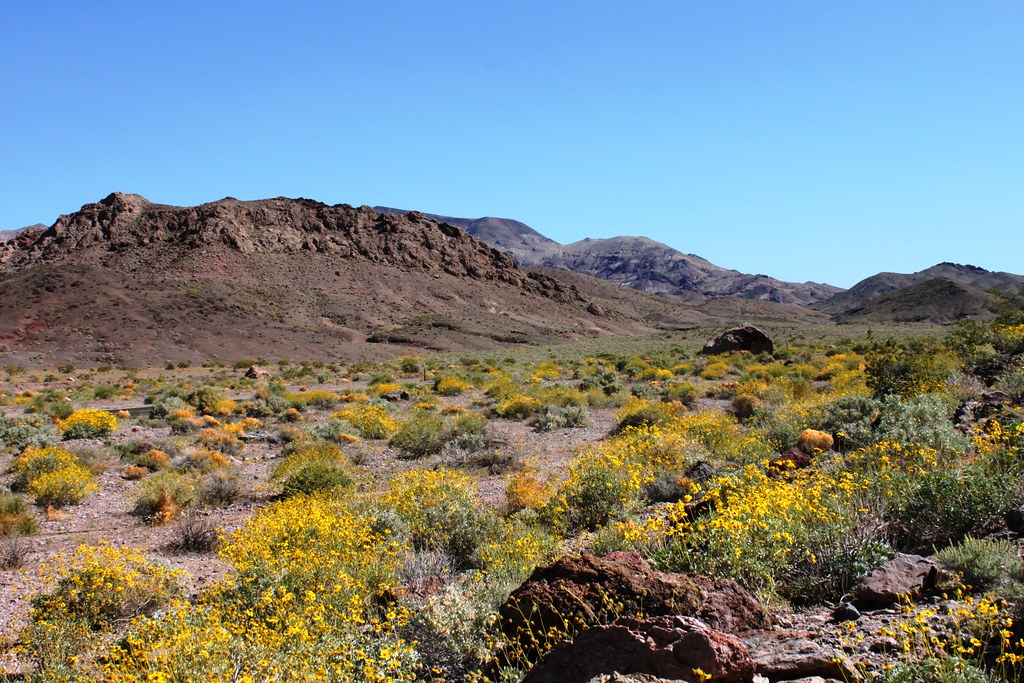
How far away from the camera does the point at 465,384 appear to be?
88.9 feet

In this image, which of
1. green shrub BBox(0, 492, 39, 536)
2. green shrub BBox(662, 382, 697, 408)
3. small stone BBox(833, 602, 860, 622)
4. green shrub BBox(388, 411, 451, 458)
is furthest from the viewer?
green shrub BBox(662, 382, 697, 408)

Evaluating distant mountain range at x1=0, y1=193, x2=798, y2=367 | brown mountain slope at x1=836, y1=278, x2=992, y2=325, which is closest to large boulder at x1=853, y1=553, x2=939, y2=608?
distant mountain range at x1=0, y1=193, x2=798, y2=367

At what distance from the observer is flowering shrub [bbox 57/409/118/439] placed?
1653 cm

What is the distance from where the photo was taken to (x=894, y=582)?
4.54 m

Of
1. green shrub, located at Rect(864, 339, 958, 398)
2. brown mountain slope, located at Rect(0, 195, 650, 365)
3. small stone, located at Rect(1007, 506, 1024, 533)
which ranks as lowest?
small stone, located at Rect(1007, 506, 1024, 533)

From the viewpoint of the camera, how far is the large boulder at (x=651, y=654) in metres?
3.35

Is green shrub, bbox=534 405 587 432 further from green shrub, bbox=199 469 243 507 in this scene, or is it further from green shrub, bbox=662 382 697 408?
green shrub, bbox=199 469 243 507

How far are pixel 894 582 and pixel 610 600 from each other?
1.94 meters

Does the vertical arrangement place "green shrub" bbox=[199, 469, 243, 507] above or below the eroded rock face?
below

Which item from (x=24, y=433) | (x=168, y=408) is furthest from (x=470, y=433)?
(x=168, y=408)

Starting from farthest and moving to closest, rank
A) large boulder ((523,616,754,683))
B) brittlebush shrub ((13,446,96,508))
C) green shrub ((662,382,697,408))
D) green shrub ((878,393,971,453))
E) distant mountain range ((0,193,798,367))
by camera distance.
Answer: distant mountain range ((0,193,798,367)) < green shrub ((662,382,697,408)) < brittlebush shrub ((13,446,96,508)) < green shrub ((878,393,971,453)) < large boulder ((523,616,754,683))

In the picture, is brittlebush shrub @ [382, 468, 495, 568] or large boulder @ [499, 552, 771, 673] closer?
large boulder @ [499, 552, 771, 673]

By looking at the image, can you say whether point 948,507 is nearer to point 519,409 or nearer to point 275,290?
point 519,409

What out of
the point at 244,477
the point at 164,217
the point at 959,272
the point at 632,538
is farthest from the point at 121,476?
the point at 959,272
